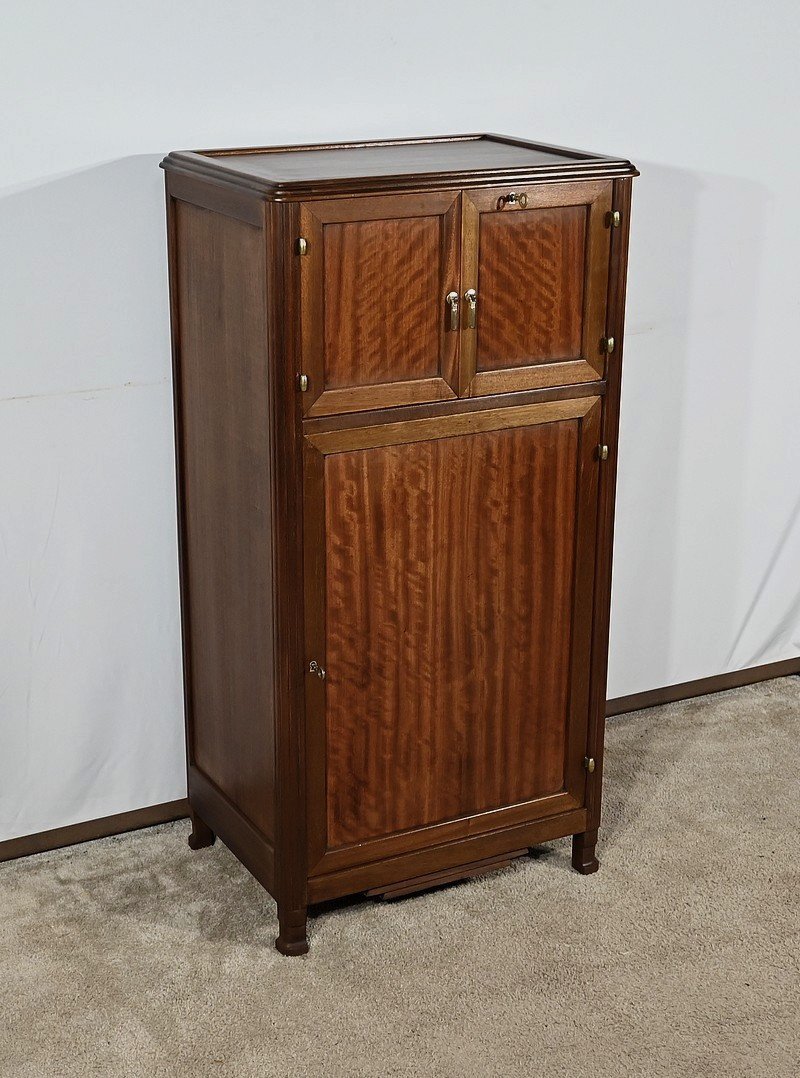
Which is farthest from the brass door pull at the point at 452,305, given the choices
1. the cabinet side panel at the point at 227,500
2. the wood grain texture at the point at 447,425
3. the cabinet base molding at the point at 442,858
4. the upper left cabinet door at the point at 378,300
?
the cabinet base molding at the point at 442,858

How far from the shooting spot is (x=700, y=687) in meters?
3.28

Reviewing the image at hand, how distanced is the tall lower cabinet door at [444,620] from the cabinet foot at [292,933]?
0.34ft

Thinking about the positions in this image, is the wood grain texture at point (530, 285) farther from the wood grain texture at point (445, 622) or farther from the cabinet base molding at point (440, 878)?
the cabinet base molding at point (440, 878)

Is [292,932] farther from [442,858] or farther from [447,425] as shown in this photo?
[447,425]

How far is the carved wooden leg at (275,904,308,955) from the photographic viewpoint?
229 cm

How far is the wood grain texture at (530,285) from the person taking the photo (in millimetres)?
2119

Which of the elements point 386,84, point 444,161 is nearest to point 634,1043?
point 444,161

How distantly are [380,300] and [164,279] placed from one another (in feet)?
1.76

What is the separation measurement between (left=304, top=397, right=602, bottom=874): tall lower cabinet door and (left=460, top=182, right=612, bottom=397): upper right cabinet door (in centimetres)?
7

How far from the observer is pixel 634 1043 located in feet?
6.92

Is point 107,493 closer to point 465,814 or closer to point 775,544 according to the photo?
point 465,814

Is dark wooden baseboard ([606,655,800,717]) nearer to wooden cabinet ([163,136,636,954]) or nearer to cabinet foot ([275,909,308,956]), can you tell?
wooden cabinet ([163,136,636,954])

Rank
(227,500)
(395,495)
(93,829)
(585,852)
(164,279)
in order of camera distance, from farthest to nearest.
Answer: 1. (93,829)
2. (585,852)
3. (164,279)
4. (227,500)
5. (395,495)

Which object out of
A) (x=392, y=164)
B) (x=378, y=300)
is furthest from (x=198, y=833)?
(x=392, y=164)
